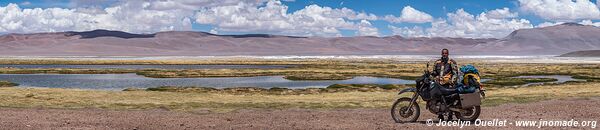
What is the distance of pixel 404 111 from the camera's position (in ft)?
58.3

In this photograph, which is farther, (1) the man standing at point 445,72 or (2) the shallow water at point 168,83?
(2) the shallow water at point 168,83

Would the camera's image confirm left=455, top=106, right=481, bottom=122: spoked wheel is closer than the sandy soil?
No

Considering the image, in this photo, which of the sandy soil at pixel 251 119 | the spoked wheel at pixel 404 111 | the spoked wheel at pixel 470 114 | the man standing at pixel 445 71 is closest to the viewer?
the sandy soil at pixel 251 119

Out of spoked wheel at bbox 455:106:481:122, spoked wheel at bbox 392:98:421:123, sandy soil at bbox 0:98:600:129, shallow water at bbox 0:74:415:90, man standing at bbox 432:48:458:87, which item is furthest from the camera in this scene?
shallow water at bbox 0:74:415:90

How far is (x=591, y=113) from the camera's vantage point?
2012cm

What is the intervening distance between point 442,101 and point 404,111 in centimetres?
105

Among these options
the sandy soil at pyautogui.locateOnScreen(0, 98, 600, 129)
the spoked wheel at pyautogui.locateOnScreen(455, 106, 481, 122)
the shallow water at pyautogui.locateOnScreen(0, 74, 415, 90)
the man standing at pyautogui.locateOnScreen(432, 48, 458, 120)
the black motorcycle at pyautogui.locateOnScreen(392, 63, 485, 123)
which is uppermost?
the man standing at pyautogui.locateOnScreen(432, 48, 458, 120)

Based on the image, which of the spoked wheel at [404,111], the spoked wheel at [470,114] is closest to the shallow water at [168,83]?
the spoked wheel at [404,111]

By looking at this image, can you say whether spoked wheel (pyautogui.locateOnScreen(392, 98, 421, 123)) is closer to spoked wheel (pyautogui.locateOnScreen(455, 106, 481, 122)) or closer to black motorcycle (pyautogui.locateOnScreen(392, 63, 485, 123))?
black motorcycle (pyautogui.locateOnScreen(392, 63, 485, 123))

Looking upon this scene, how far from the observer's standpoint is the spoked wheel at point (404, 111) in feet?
58.1

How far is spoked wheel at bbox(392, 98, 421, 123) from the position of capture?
17.7m

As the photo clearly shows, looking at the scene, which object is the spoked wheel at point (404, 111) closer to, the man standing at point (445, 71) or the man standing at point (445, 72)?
the man standing at point (445, 72)

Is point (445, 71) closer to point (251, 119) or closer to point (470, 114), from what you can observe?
point (470, 114)

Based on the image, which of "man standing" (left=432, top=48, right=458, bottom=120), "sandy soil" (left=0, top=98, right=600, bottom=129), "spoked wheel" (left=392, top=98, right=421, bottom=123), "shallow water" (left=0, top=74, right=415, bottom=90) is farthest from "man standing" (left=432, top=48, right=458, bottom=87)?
"shallow water" (left=0, top=74, right=415, bottom=90)
